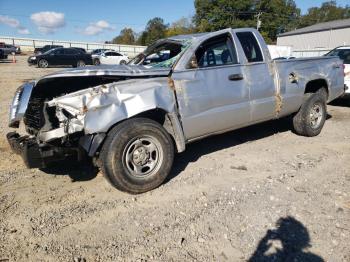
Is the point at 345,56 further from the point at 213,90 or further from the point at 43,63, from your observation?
the point at 43,63

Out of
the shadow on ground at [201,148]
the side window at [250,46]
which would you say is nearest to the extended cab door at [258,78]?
the side window at [250,46]

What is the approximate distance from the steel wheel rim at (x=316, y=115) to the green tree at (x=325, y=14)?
89.7m

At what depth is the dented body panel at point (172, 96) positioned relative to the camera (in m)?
3.80

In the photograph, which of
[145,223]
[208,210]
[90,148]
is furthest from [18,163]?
[208,210]

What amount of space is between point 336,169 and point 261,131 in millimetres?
2132

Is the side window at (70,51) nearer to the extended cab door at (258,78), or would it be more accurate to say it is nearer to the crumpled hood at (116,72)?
the extended cab door at (258,78)

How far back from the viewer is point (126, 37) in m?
89.4

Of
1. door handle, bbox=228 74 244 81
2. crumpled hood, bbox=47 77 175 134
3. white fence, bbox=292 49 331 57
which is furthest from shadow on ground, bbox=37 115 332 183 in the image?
white fence, bbox=292 49 331 57

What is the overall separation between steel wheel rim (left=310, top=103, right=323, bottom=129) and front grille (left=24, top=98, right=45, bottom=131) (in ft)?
15.2

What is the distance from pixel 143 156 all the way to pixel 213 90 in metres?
1.33

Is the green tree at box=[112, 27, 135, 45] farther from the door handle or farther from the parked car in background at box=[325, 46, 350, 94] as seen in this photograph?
the door handle

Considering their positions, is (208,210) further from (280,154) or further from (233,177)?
(280,154)

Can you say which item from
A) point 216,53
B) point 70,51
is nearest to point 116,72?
point 216,53

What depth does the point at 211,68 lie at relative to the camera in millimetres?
4602
